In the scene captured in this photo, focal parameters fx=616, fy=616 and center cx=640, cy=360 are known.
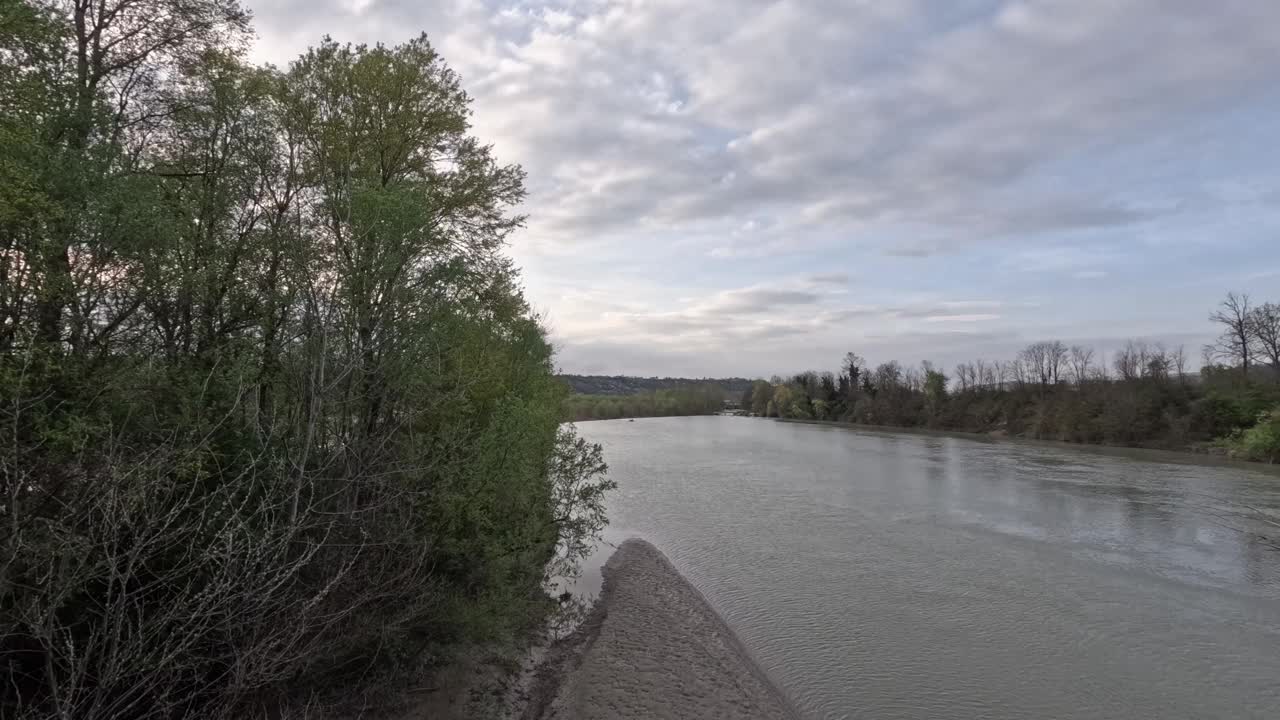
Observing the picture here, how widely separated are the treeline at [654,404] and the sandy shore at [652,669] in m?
83.7

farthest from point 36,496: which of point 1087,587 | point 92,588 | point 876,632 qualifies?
point 1087,587

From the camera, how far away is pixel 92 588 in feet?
19.1

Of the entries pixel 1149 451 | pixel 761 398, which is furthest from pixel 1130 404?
pixel 761 398

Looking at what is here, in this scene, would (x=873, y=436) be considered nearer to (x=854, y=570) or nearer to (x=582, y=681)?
(x=854, y=570)

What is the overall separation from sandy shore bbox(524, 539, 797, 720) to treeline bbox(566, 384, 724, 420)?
274ft

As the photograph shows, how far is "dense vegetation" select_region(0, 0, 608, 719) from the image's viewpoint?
197 inches

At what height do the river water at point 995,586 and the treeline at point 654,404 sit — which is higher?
the treeline at point 654,404

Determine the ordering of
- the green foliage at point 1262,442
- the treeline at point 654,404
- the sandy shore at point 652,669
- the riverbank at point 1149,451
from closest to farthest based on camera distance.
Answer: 1. the sandy shore at point 652,669
2. the green foliage at point 1262,442
3. the riverbank at point 1149,451
4. the treeline at point 654,404

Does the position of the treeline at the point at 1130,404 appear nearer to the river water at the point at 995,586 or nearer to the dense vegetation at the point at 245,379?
the river water at the point at 995,586

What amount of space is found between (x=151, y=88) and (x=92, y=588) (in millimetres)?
8278

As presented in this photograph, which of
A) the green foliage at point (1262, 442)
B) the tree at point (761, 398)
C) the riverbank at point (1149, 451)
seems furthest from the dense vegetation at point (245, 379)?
the tree at point (761, 398)

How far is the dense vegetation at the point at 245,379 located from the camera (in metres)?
5.02

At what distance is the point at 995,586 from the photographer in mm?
14992

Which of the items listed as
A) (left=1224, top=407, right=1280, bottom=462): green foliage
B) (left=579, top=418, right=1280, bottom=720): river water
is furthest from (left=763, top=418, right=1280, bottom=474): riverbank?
(left=579, top=418, right=1280, bottom=720): river water
